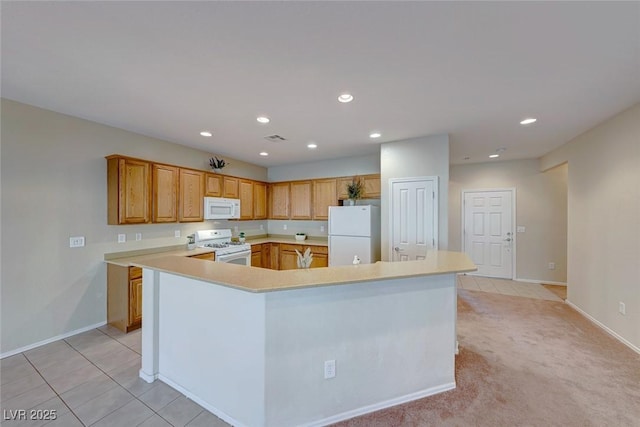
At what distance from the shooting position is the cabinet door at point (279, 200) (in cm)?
559

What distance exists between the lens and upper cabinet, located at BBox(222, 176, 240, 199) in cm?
468

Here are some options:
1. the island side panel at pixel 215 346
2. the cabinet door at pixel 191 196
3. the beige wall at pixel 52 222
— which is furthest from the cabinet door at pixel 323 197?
the island side panel at pixel 215 346

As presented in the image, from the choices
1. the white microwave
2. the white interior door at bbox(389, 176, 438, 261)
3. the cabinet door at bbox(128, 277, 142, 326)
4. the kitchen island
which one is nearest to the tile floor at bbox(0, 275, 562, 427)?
the kitchen island

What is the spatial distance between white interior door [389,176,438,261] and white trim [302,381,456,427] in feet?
6.32

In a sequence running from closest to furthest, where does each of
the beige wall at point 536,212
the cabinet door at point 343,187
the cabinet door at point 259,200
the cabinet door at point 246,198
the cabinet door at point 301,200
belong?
the cabinet door at point 343,187 → the beige wall at point 536,212 → the cabinet door at point 246,198 → the cabinet door at point 301,200 → the cabinet door at point 259,200

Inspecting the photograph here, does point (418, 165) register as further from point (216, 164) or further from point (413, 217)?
point (216, 164)

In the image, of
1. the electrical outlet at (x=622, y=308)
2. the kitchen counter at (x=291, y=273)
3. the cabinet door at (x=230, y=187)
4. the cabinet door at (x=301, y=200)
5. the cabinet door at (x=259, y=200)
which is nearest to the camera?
the kitchen counter at (x=291, y=273)

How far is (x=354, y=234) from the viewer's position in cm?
420

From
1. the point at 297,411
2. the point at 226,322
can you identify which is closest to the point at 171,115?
the point at 226,322

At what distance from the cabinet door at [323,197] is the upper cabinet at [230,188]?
163cm

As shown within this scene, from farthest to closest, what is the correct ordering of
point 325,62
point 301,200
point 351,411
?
1. point 301,200
2. point 325,62
3. point 351,411

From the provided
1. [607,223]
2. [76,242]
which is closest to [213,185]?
[76,242]

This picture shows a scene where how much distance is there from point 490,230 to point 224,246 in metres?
5.74

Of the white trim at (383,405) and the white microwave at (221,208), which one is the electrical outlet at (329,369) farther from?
the white microwave at (221,208)
